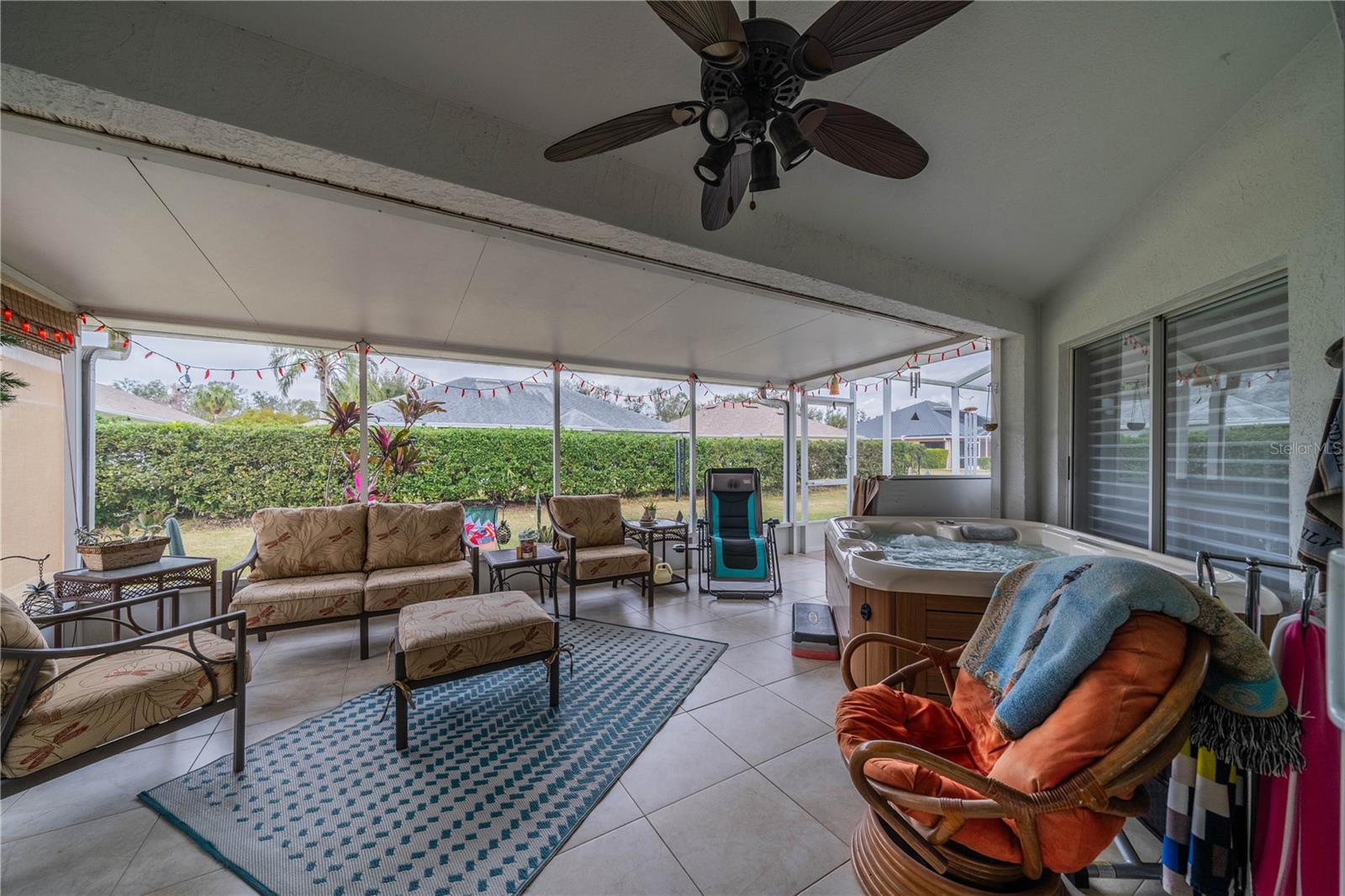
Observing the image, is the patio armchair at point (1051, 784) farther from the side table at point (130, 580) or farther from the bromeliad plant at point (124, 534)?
the bromeliad plant at point (124, 534)

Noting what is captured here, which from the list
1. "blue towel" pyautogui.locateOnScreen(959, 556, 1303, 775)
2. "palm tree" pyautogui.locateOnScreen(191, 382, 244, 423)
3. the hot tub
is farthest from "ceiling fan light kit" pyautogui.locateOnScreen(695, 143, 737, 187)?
"palm tree" pyautogui.locateOnScreen(191, 382, 244, 423)

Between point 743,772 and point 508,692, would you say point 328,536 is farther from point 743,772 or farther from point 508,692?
point 743,772

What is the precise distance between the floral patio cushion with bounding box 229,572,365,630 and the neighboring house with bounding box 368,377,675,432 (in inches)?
64.5

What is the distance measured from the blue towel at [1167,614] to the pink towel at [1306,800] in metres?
0.17

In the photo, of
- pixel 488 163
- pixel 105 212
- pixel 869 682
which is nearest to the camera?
pixel 488 163

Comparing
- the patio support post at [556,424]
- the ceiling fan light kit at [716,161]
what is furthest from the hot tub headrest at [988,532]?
the patio support post at [556,424]

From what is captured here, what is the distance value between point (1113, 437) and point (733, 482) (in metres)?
2.90

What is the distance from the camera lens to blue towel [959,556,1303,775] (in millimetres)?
938

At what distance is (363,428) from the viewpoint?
396 cm

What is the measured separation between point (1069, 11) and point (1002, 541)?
9.76ft

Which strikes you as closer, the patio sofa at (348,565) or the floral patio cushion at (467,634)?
the floral patio cushion at (467,634)

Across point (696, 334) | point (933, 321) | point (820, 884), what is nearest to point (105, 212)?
point (696, 334)

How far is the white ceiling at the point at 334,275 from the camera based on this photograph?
1.83m

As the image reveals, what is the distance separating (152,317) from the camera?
128 inches
